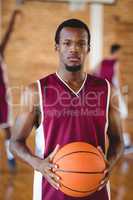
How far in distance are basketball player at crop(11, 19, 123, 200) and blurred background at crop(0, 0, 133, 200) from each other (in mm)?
4544

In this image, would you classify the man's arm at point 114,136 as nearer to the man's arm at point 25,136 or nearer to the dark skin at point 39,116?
the dark skin at point 39,116

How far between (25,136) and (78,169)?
0.64 ft

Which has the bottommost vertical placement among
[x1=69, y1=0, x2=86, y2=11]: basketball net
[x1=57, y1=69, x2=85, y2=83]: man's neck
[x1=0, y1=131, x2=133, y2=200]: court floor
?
[x1=0, y1=131, x2=133, y2=200]: court floor

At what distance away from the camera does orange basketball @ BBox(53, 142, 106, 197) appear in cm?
130

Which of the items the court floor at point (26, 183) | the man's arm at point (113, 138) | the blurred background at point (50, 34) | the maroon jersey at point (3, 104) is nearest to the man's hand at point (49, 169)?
the man's arm at point (113, 138)

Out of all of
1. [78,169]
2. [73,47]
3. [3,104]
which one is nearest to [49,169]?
[78,169]

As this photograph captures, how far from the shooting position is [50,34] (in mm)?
6125

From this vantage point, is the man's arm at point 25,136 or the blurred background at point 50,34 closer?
the man's arm at point 25,136

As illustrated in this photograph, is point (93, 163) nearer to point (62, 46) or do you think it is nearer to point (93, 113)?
point (93, 113)

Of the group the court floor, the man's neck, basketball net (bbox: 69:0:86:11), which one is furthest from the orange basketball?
basketball net (bbox: 69:0:86:11)

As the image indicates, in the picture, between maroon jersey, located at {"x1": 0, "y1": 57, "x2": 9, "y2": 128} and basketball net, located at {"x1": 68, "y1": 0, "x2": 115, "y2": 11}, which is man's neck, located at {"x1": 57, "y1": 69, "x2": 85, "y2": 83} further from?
basketball net, located at {"x1": 68, "y1": 0, "x2": 115, "y2": 11}

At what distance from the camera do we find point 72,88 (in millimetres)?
1335

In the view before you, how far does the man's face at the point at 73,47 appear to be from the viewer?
1.30 metres

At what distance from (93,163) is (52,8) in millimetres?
4972
